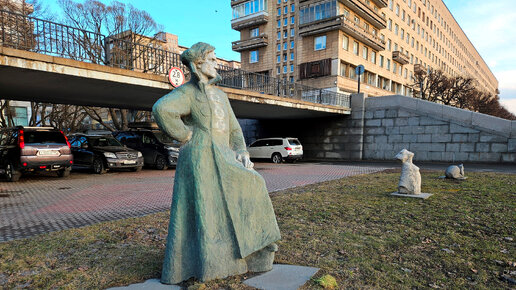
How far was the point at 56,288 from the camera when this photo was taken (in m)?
2.76

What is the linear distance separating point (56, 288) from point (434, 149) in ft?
61.3

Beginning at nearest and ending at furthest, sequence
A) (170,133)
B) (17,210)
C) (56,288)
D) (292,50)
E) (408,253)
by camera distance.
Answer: (170,133) < (56,288) < (408,253) < (17,210) < (292,50)

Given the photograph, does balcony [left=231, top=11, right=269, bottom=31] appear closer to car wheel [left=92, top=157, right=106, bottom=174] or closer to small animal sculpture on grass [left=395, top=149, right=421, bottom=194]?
car wheel [left=92, top=157, right=106, bottom=174]

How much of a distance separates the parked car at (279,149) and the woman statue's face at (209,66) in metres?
16.7

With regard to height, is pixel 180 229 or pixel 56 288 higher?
pixel 180 229

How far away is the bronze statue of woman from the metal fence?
28.0ft

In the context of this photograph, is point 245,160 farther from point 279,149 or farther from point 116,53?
point 279,149

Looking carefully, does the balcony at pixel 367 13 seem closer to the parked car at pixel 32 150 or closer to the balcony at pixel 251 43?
the balcony at pixel 251 43

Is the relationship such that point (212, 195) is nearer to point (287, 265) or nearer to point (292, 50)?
point (287, 265)

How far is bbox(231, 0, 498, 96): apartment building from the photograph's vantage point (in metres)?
36.6

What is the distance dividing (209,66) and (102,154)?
12.3 metres

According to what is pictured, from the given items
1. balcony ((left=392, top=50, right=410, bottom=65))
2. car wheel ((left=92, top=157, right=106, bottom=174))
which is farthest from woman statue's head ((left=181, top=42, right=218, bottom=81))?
balcony ((left=392, top=50, right=410, bottom=65))

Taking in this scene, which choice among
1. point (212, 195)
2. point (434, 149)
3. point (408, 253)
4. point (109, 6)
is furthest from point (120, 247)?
point (109, 6)

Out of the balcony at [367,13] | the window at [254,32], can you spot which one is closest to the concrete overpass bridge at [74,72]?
the balcony at [367,13]
